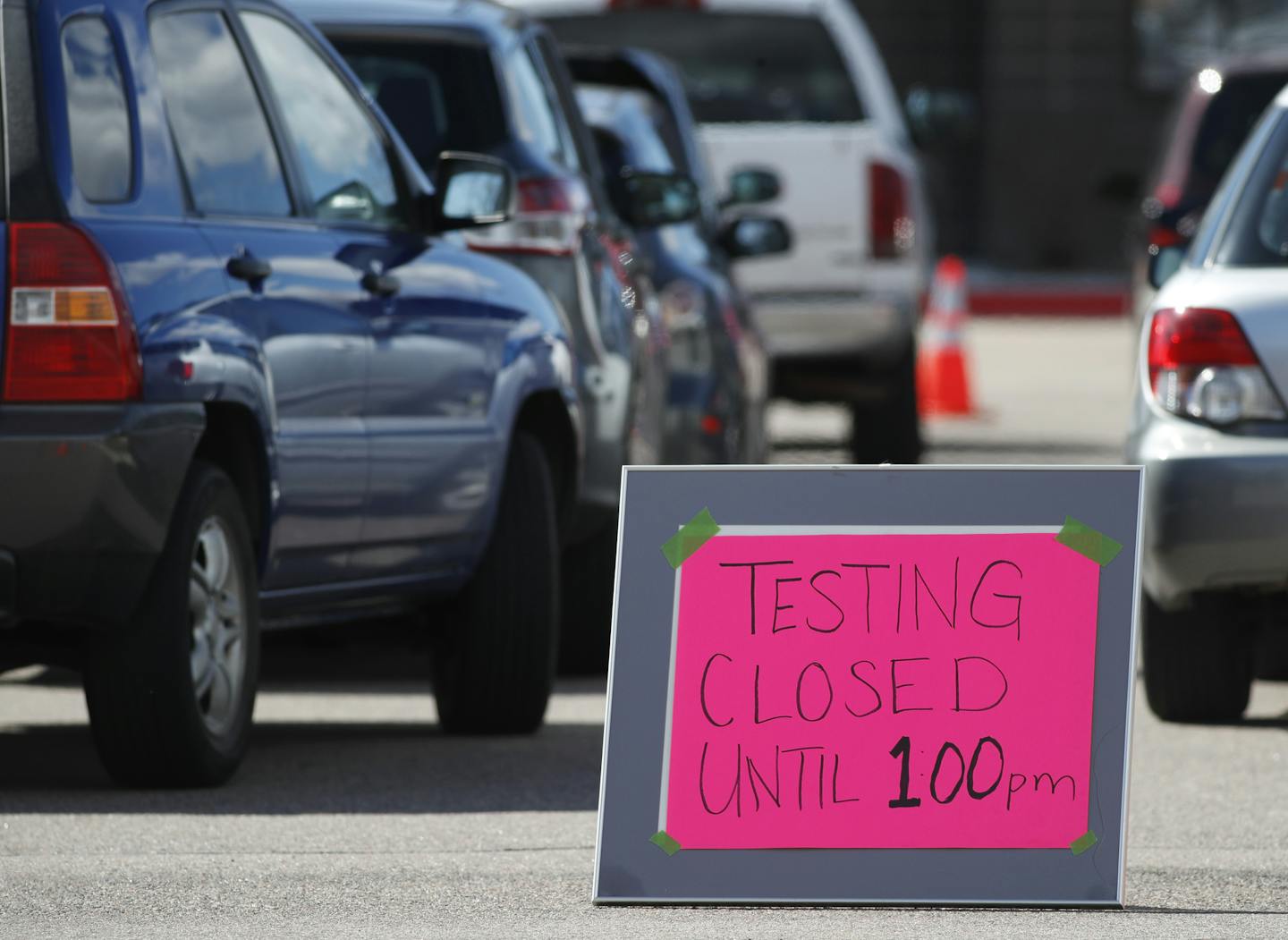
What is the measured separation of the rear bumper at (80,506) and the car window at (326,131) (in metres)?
1.18

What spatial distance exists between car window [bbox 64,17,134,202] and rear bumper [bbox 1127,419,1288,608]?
7.47 ft

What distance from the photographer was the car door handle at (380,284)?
695 cm

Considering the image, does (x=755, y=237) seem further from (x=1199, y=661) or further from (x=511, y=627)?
(x=511, y=627)

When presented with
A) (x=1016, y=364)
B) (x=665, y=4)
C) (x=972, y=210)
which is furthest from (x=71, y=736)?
(x=972, y=210)

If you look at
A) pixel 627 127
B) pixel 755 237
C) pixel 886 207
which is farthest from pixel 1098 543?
pixel 886 207

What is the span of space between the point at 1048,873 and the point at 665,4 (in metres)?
9.26

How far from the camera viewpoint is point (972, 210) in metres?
36.8

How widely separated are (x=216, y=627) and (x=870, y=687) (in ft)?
5.69

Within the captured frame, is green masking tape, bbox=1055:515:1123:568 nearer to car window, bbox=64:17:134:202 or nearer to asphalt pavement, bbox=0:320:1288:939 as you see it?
asphalt pavement, bbox=0:320:1288:939

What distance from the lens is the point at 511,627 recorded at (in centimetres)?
744

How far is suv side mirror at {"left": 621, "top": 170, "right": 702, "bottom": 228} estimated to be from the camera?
31.9 feet

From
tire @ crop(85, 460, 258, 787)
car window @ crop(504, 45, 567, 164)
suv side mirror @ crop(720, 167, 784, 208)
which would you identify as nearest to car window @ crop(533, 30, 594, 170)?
car window @ crop(504, 45, 567, 164)

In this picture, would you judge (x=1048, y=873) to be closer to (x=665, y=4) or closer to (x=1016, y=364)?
(x=665, y=4)

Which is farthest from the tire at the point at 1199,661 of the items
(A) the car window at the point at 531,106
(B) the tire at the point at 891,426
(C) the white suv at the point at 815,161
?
(B) the tire at the point at 891,426
